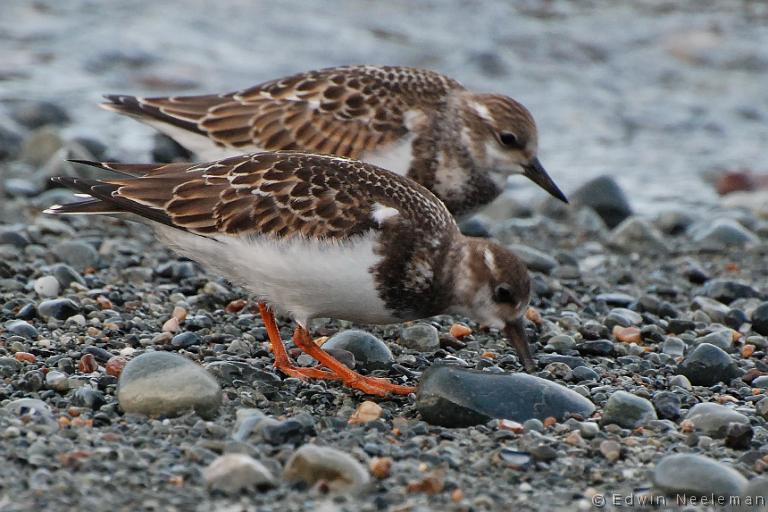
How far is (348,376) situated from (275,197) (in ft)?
2.73

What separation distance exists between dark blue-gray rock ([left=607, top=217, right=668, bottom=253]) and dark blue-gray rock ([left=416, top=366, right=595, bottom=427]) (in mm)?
3415

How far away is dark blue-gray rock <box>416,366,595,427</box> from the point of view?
4.36m

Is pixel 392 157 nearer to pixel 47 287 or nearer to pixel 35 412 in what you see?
pixel 47 287

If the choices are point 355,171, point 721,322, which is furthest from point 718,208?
point 355,171

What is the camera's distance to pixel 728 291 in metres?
6.65

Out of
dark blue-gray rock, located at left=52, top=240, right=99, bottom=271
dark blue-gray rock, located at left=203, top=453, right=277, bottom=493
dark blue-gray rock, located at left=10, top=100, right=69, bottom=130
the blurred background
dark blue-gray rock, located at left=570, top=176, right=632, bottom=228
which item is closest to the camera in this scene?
dark blue-gray rock, located at left=203, top=453, right=277, bottom=493

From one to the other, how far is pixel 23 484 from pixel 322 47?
9.89m

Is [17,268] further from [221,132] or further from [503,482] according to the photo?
[503,482]

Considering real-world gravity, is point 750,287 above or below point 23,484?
above

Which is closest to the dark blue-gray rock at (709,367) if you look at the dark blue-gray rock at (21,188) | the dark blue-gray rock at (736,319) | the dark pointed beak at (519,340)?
the dark pointed beak at (519,340)

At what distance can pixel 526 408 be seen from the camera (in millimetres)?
4418

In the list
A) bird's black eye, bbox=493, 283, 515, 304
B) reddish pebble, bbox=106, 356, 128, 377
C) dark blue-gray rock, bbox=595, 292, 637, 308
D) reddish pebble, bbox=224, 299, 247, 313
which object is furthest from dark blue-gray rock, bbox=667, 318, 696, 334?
reddish pebble, bbox=106, 356, 128, 377

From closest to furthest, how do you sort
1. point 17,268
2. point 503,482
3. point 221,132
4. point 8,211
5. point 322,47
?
point 503,482, point 17,268, point 221,132, point 8,211, point 322,47

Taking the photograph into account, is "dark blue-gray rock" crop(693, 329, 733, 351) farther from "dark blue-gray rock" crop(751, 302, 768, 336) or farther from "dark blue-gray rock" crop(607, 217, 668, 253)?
"dark blue-gray rock" crop(607, 217, 668, 253)
